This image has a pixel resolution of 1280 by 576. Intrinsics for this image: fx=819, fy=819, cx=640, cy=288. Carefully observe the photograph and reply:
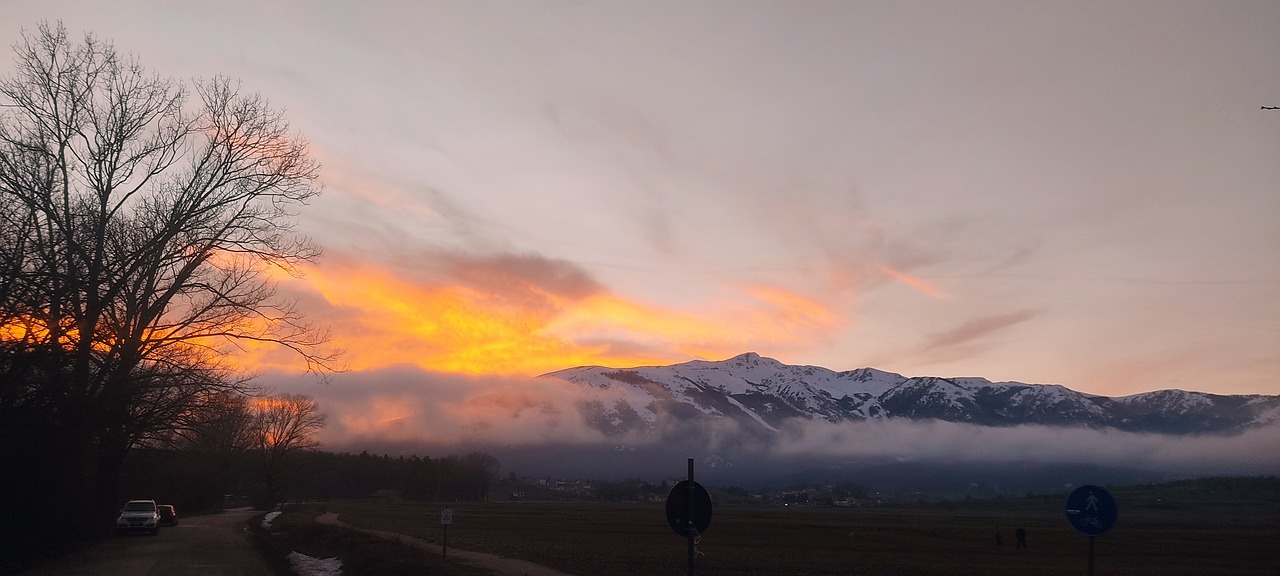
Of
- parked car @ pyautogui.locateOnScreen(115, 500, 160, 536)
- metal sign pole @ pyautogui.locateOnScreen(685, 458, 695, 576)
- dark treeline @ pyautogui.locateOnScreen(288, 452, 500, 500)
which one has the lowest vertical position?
dark treeline @ pyautogui.locateOnScreen(288, 452, 500, 500)

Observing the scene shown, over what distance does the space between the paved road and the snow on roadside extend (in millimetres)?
1088

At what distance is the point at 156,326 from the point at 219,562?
9.17 m

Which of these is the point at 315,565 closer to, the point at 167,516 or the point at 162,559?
the point at 162,559

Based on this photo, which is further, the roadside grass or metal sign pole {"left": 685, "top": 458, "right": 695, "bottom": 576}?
the roadside grass

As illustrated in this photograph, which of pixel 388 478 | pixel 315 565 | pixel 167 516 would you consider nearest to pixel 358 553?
pixel 315 565

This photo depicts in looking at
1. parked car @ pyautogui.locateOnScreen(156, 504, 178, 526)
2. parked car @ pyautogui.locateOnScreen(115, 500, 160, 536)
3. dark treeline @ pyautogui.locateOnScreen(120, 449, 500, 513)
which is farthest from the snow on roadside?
dark treeline @ pyautogui.locateOnScreen(120, 449, 500, 513)

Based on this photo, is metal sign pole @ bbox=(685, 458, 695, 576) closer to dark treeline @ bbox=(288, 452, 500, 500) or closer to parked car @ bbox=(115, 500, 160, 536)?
parked car @ bbox=(115, 500, 160, 536)

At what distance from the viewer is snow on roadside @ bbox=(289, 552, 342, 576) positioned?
2523 centimetres

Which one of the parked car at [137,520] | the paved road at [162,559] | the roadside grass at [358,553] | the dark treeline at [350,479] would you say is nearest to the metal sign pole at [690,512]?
the roadside grass at [358,553]

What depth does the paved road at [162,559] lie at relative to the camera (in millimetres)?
21484

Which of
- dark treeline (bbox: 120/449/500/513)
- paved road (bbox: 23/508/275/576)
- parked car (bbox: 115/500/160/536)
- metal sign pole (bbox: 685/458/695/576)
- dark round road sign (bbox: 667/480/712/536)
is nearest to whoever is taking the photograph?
metal sign pole (bbox: 685/458/695/576)

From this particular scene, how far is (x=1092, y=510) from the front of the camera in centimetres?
1243

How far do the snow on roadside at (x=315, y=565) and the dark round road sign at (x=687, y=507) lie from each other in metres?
15.2

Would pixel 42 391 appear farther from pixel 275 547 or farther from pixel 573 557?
pixel 573 557
